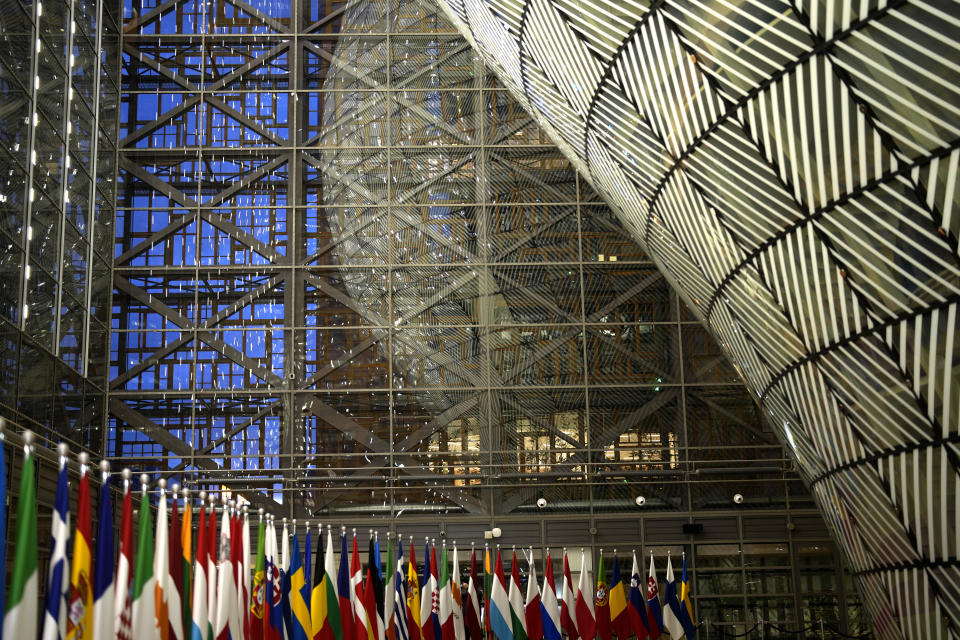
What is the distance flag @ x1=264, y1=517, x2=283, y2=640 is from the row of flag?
25 mm

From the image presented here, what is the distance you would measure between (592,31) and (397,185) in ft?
50.4

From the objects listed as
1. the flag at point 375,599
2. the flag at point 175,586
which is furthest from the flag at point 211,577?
the flag at point 375,599

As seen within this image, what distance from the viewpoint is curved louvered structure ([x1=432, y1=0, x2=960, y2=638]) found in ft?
39.0

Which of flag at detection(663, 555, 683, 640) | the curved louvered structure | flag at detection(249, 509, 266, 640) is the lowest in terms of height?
flag at detection(663, 555, 683, 640)

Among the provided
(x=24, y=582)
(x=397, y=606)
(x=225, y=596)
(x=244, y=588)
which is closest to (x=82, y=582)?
(x=24, y=582)

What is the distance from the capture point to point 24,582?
8453mm

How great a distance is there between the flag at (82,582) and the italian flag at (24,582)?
399 millimetres

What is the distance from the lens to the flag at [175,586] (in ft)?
37.5

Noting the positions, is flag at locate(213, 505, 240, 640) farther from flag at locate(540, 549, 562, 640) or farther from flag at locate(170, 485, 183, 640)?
flag at locate(540, 549, 562, 640)

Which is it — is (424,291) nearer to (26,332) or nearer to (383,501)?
(383,501)

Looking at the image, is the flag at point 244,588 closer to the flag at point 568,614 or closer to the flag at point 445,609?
the flag at point 445,609

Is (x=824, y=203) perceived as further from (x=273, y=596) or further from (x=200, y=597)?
(x=273, y=596)

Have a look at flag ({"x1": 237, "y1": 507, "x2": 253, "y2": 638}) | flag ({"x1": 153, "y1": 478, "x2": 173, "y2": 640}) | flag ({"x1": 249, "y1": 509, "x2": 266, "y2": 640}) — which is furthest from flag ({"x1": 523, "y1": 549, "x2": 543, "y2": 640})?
flag ({"x1": 153, "y1": 478, "x2": 173, "y2": 640})

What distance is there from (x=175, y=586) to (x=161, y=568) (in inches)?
29.4
